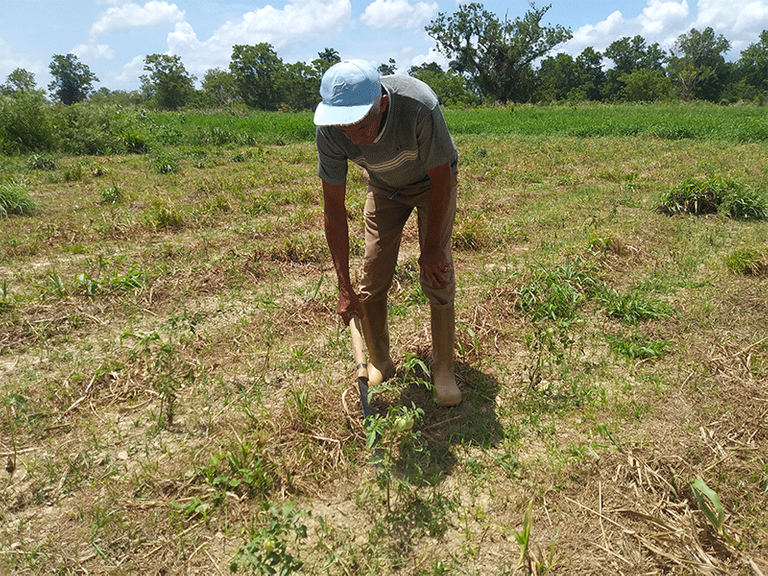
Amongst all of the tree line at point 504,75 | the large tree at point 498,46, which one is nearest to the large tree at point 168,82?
the tree line at point 504,75

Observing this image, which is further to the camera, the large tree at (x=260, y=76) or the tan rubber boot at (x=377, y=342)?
the large tree at (x=260, y=76)

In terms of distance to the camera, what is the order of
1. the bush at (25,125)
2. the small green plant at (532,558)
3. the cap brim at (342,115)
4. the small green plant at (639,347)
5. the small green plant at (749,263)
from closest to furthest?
the small green plant at (532,558) < the cap brim at (342,115) < the small green plant at (639,347) < the small green plant at (749,263) < the bush at (25,125)

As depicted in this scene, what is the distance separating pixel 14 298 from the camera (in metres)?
3.72

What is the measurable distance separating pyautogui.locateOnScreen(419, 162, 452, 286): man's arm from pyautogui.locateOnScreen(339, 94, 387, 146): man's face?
31 centimetres

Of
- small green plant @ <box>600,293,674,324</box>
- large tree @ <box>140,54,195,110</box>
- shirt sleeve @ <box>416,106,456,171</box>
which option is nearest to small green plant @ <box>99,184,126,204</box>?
shirt sleeve @ <box>416,106,456,171</box>

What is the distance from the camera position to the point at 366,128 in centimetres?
203

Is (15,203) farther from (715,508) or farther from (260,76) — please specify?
(260,76)

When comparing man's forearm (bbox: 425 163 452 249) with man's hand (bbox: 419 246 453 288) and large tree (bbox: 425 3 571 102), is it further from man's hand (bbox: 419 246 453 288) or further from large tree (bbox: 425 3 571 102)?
large tree (bbox: 425 3 571 102)

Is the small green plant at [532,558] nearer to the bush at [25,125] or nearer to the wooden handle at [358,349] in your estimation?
the wooden handle at [358,349]

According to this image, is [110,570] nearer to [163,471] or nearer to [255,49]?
[163,471]

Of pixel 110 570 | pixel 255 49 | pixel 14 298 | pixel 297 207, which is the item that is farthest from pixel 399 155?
pixel 255 49

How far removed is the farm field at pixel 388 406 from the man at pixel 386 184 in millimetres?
353

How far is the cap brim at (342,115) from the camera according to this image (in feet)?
6.20

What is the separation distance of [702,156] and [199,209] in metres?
9.19
